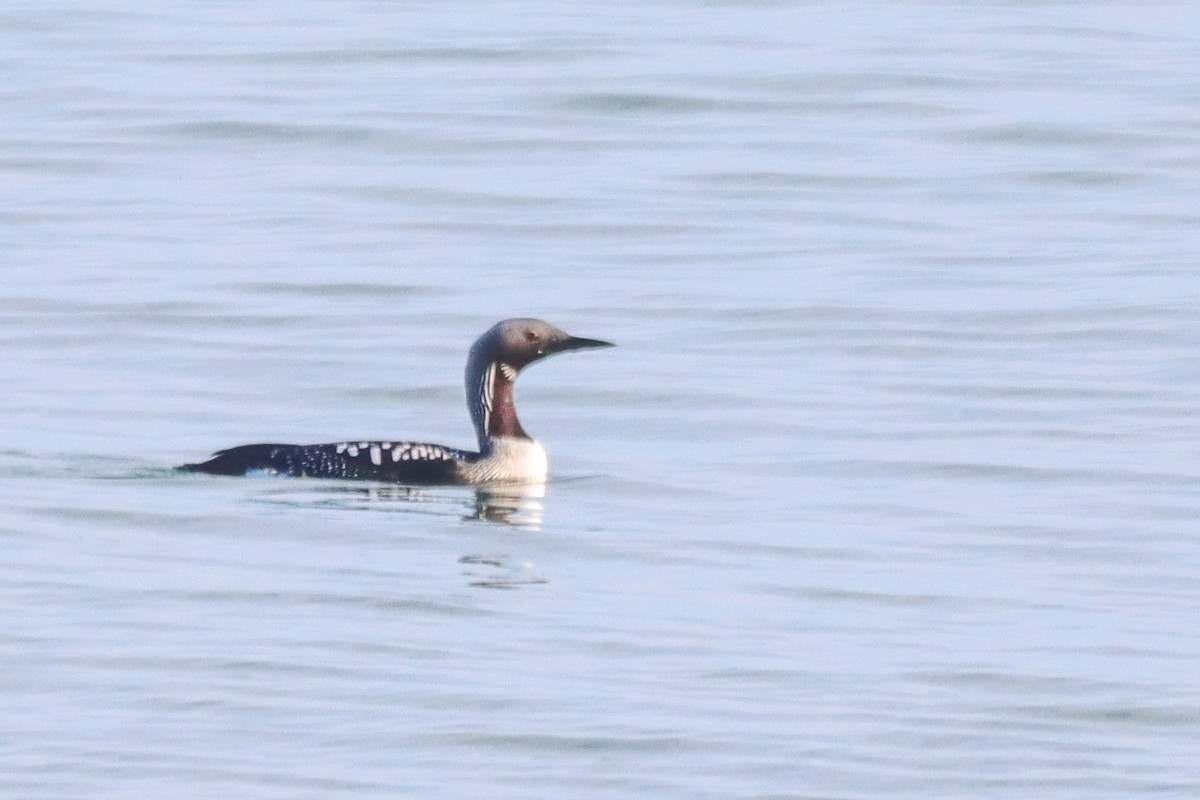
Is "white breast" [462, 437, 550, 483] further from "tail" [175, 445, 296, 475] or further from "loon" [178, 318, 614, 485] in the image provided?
"tail" [175, 445, 296, 475]

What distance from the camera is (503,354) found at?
14250mm

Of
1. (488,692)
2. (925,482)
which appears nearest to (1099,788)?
(488,692)

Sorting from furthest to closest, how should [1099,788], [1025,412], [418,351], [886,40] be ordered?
[886,40]
[418,351]
[1025,412]
[1099,788]

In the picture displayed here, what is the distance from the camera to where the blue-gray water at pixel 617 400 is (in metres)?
8.70

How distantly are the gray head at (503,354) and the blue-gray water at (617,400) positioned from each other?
0.46 meters

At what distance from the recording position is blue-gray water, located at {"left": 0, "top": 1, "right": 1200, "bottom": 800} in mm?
8695

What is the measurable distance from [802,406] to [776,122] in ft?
33.2

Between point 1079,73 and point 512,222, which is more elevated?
point 1079,73

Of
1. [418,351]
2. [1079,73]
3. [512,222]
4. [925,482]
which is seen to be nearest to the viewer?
[925,482]

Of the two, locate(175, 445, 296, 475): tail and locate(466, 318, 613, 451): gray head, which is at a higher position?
locate(466, 318, 613, 451): gray head

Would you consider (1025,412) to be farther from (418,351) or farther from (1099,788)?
(1099,788)

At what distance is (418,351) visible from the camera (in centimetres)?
1656

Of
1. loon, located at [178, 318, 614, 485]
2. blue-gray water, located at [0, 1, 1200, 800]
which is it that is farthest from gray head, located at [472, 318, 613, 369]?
blue-gray water, located at [0, 1, 1200, 800]

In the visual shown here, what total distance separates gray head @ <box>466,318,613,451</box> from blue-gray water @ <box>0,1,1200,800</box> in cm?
46
